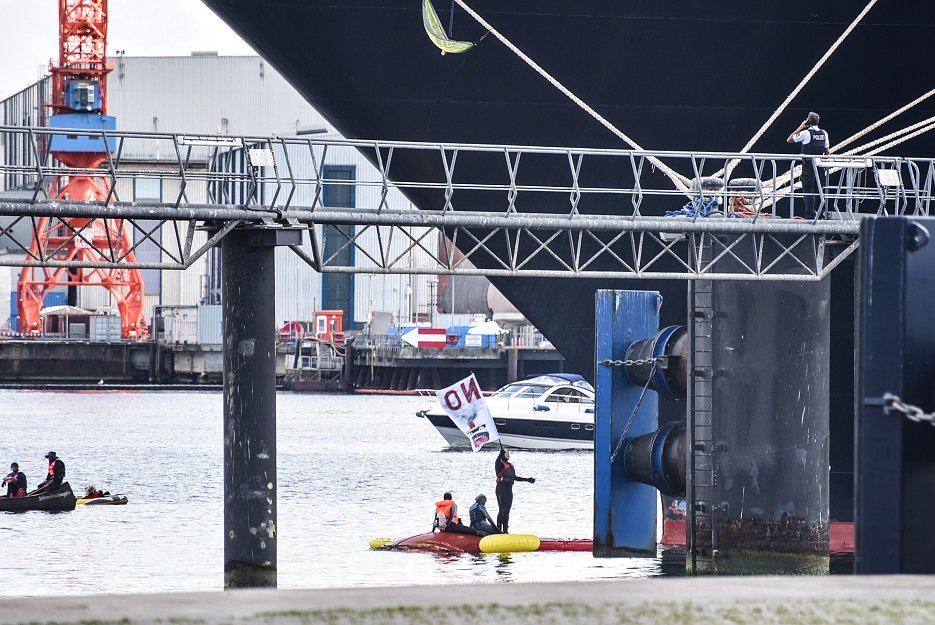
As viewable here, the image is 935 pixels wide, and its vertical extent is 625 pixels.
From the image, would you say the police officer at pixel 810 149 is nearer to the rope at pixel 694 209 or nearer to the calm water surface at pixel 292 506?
the rope at pixel 694 209

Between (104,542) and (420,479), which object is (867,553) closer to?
(104,542)

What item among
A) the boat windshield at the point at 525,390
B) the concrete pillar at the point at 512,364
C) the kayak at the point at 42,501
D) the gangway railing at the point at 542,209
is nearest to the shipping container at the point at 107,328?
the concrete pillar at the point at 512,364

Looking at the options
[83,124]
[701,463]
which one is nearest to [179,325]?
[83,124]

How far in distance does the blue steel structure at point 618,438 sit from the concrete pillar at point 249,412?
5.38 metres

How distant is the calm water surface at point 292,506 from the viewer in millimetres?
21812

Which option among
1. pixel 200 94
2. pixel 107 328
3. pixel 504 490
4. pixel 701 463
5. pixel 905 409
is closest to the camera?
pixel 905 409

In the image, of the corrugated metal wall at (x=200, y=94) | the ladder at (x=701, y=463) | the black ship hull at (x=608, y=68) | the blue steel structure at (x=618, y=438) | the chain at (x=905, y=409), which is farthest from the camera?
the corrugated metal wall at (x=200, y=94)

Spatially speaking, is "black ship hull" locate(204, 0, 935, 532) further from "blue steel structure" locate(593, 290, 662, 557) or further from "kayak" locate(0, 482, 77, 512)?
"kayak" locate(0, 482, 77, 512)

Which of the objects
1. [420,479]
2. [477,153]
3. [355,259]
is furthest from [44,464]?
[355,259]

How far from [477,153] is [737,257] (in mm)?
6160

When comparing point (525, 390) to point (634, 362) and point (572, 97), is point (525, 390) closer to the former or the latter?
point (572, 97)

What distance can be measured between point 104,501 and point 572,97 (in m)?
15.4

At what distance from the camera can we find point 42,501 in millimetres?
30859

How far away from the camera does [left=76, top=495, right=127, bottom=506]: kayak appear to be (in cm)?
3266
